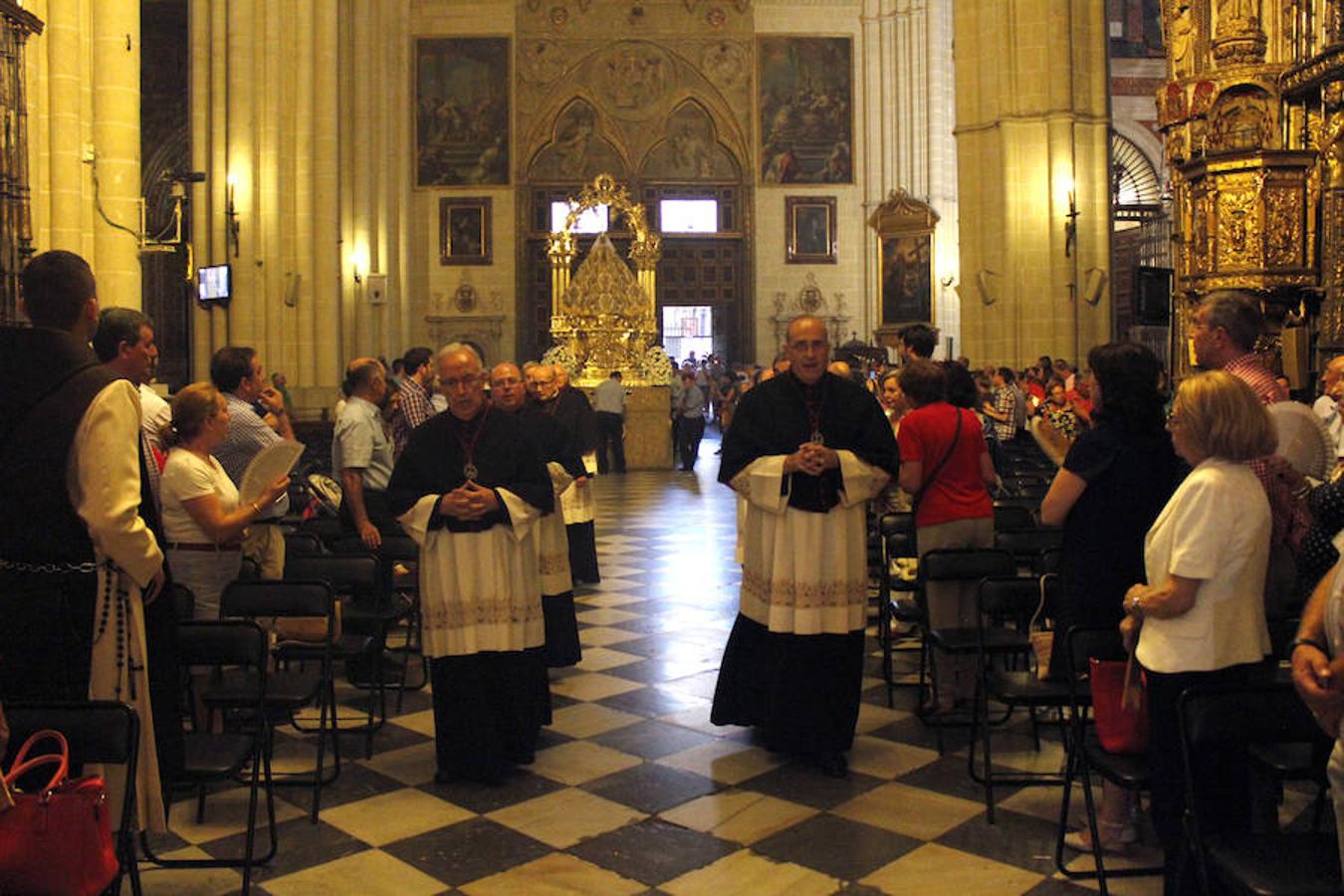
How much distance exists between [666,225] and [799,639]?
92.1ft

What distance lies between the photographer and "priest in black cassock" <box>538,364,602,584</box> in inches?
352

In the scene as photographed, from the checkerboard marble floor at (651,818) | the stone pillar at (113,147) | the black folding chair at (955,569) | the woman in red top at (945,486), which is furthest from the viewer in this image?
the stone pillar at (113,147)

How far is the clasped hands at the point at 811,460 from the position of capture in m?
5.48

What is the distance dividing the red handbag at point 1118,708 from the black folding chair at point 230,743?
275cm

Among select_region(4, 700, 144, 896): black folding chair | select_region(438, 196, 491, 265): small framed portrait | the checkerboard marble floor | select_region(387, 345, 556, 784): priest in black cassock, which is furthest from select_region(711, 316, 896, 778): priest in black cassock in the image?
select_region(438, 196, 491, 265): small framed portrait

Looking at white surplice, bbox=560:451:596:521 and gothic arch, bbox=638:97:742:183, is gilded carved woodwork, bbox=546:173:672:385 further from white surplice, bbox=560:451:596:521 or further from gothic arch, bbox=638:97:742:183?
white surplice, bbox=560:451:596:521

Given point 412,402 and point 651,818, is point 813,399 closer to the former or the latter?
point 651,818

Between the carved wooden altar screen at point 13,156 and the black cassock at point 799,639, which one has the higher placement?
the carved wooden altar screen at point 13,156

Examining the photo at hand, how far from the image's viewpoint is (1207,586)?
3.70 meters

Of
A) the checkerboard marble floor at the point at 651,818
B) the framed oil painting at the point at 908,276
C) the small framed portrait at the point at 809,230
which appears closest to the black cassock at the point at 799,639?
the checkerboard marble floor at the point at 651,818

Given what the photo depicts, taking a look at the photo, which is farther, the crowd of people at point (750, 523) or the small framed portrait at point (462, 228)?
the small framed portrait at point (462, 228)

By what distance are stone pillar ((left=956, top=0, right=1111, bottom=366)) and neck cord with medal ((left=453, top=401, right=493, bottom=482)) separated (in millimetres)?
12561

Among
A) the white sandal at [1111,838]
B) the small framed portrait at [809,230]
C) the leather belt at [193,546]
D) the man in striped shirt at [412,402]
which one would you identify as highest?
the small framed portrait at [809,230]

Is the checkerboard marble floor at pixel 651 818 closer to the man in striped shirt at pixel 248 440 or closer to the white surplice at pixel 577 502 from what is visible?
the man in striped shirt at pixel 248 440
